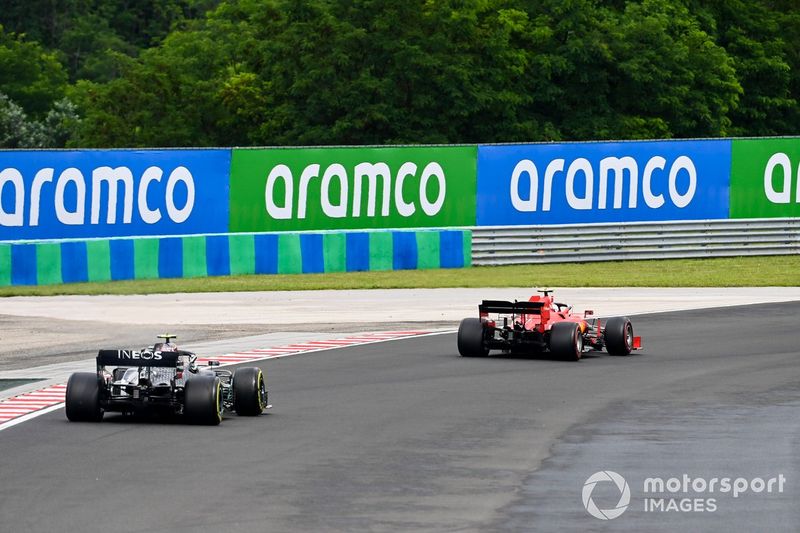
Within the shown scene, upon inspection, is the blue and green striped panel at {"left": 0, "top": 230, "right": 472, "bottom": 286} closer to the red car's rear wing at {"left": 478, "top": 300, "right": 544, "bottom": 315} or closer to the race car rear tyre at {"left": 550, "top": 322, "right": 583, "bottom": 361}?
the red car's rear wing at {"left": 478, "top": 300, "right": 544, "bottom": 315}

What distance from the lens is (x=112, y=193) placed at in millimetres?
31609

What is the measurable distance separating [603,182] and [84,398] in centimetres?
2288

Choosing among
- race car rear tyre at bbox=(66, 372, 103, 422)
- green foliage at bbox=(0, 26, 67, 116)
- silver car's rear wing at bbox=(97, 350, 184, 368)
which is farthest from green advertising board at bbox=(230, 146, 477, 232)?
green foliage at bbox=(0, 26, 67, 116)

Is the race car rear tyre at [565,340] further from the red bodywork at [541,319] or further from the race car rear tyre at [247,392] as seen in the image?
the race car rear tyre at [247,392]

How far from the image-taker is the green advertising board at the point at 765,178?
118ft

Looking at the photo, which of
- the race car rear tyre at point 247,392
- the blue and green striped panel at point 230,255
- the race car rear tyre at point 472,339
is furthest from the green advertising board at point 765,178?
the race car rear tyre at point 247,392

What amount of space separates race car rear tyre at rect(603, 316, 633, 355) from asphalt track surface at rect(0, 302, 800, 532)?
0.62 meters

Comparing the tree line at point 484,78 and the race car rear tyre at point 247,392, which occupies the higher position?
the tree line at point 484,78

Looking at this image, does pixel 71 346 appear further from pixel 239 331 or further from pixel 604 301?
pixel 604 301

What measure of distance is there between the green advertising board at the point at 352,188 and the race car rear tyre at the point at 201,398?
19682 mm

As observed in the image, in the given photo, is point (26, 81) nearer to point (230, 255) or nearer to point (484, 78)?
point (484, 78)

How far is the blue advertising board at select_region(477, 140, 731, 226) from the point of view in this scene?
3444cm

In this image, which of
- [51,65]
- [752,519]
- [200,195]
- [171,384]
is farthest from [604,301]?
[51,65]

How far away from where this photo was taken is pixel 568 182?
114 feet
